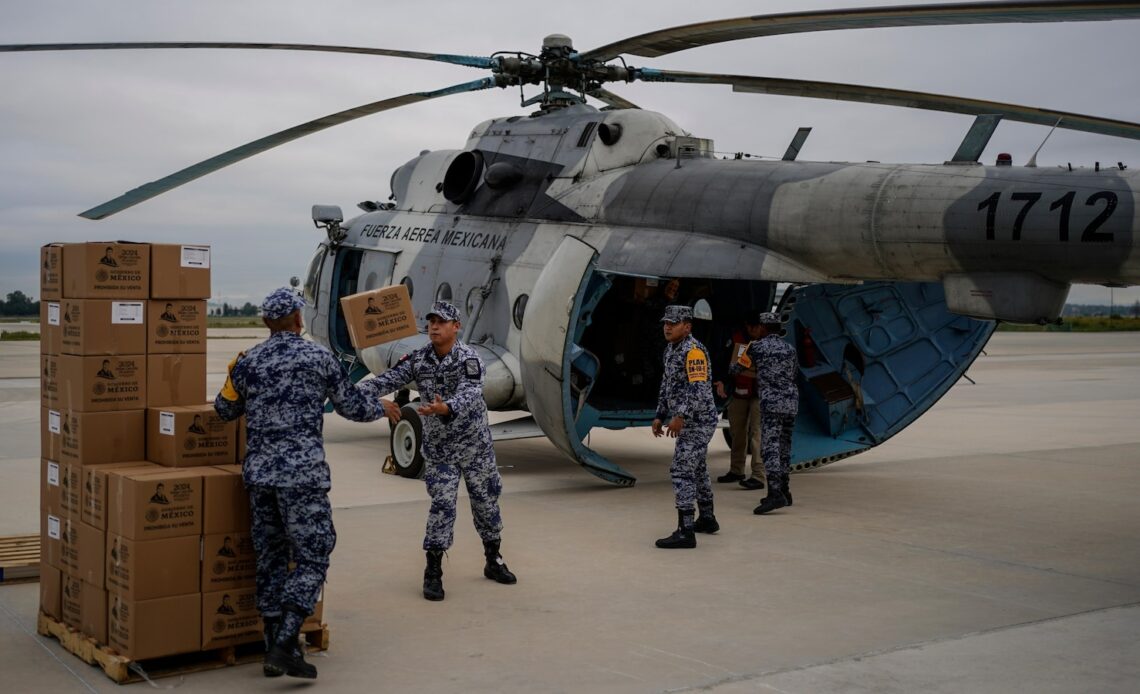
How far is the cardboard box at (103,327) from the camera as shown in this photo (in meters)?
5.67

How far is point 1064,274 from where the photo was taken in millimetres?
8398

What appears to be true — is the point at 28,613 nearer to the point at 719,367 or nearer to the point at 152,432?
the point at 152,432

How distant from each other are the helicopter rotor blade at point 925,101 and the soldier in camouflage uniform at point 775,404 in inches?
81.6

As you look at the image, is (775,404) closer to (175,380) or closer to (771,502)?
(771,502)

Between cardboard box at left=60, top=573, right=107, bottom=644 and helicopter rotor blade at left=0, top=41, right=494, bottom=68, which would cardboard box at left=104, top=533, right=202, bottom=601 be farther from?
helicopter rotor blade at left=0, top=41, right=494, bottom=68

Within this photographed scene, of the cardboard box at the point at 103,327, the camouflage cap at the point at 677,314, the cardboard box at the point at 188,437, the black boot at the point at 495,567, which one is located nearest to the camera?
the cardboard box at the point at 188,437

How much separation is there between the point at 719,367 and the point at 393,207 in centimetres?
466

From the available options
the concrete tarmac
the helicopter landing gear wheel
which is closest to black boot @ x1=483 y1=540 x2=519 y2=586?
the concrete tarmac

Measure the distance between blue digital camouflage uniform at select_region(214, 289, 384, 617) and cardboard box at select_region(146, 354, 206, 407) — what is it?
475mm

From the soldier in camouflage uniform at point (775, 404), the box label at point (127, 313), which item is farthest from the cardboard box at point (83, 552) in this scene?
the soldier in camouflage uniform at point (775, 404)

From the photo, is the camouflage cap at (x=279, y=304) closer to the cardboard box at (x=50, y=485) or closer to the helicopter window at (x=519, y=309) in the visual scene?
the cardboard box at (x=50, y=485)

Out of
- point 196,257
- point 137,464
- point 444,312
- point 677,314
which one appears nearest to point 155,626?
point 137,464

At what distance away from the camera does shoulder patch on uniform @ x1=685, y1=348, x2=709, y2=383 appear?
327 inches

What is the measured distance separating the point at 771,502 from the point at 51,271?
5.98 metres
